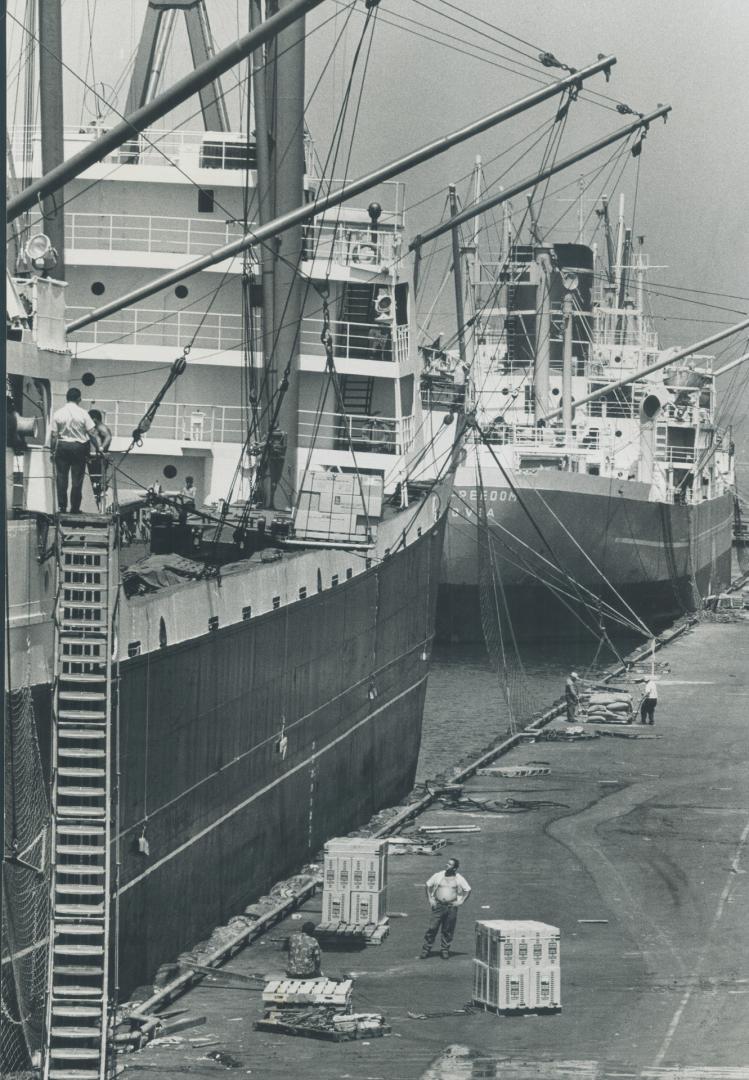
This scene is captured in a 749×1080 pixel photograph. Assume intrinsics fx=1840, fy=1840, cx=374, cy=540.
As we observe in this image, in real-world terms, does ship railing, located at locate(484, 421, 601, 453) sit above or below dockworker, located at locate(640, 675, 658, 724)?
above

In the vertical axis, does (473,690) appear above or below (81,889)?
below

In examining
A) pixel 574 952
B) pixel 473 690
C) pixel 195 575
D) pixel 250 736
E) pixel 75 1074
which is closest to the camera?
pixel 75 1074

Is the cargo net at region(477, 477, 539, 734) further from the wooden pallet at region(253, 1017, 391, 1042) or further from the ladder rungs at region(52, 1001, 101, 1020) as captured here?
the ladder rungs at region(52, 1001, 101, 1020)

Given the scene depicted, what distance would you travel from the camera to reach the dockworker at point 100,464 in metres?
16.2

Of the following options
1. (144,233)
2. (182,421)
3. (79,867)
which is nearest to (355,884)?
(79,867)

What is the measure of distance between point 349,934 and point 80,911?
410 centimetres

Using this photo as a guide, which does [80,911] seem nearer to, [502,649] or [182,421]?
[182,421]

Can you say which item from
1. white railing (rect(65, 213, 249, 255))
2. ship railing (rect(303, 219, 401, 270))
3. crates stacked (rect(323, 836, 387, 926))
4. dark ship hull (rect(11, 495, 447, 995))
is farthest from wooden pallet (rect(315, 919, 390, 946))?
ship railing (rect(303, 219, 401, 270))

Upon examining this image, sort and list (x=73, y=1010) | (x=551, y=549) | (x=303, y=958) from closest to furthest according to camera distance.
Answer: (x=73, y=1010)
(x=303, y=958)
(x=551, y=549)

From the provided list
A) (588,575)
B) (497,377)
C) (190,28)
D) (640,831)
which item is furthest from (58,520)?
(497,377)

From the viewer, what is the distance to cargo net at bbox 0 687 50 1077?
14.2m

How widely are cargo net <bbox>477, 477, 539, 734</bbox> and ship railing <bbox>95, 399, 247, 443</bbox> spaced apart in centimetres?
520

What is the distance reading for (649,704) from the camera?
34.8 m

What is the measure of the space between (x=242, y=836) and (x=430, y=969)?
4402 mm
